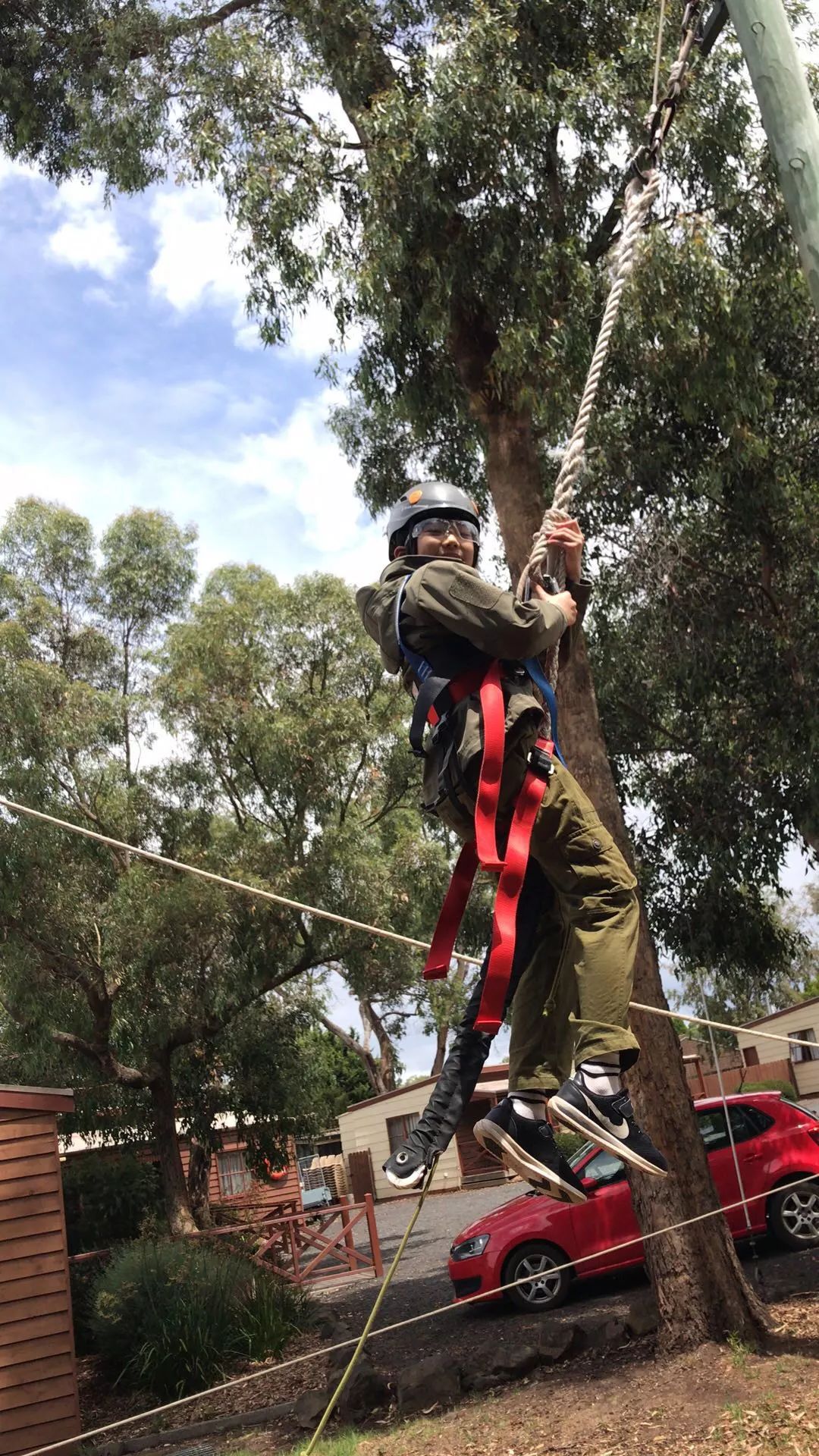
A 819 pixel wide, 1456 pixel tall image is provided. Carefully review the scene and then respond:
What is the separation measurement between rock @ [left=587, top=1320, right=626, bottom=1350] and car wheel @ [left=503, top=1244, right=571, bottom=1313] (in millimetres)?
2176

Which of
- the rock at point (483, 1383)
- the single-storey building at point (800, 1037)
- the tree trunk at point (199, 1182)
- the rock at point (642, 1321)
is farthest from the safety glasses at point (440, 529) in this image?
the single-storey building at point (800, 1037)

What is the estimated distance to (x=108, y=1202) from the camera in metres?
16.3

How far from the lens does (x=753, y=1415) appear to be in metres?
7.33

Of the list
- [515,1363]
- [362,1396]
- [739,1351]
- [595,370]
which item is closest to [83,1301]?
[362,1396]

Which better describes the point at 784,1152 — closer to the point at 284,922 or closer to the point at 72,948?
the point at 284,922

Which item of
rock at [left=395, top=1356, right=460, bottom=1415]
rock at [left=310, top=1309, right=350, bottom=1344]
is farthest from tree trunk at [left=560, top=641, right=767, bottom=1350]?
rock at [left=310, top=1309, right=350, bottom=1344]

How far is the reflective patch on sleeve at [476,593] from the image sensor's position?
9.27 feet

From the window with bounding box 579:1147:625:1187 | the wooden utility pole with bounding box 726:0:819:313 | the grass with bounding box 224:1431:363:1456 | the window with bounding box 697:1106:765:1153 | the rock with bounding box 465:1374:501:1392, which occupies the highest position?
the wooden utility pole with bounding box 726:0:819:313

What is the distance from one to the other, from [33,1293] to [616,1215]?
18.0 ft

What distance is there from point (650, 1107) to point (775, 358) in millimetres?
7408

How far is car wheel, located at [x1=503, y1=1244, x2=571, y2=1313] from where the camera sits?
1217 cm

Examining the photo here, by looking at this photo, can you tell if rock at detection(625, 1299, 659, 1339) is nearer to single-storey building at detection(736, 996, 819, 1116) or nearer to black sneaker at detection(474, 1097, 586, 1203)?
black sneaker at detection(474, 1097, 586, 1203)

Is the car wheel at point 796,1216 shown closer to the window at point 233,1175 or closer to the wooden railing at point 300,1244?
the wooden railing at point 300,1244

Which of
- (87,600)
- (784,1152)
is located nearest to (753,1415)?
(784,1152)
